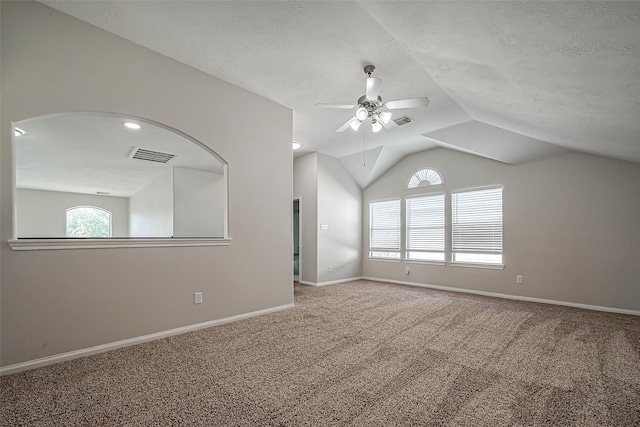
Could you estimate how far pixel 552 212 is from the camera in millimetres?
4723

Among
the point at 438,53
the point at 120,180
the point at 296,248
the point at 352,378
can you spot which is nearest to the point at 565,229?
the point at 438,53

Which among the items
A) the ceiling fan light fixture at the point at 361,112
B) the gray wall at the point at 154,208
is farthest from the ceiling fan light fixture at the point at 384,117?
the gray wall at the point at 154,208

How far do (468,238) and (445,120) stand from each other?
2402mm

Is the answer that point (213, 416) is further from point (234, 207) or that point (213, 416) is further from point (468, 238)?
point (468, 238)

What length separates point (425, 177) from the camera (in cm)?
632

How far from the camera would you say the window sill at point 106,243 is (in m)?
2.32

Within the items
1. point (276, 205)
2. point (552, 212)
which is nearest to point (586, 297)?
point (552, 212)

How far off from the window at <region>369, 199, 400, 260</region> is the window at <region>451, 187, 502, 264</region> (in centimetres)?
129

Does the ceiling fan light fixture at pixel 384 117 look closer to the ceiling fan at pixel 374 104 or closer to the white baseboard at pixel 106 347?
the ceiling fan at pixel 374 104

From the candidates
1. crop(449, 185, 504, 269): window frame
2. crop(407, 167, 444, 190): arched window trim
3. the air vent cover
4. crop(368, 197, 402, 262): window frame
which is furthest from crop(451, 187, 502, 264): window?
the air vent cover

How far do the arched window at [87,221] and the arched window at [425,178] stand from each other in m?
9.55

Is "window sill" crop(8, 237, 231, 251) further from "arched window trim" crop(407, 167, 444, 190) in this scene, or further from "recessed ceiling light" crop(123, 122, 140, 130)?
"arched window trim" crop(407, 167, 444, 190)

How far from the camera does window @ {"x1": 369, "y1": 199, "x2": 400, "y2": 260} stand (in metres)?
6.72

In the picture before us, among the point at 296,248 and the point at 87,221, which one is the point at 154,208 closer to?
the point at 87,221
